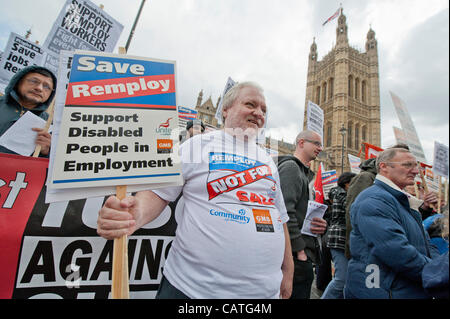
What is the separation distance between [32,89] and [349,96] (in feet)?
145

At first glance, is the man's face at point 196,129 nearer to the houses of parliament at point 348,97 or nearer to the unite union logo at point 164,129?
the unite union logo at point 164,129

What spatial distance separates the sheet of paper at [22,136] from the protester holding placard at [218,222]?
4.51 ft

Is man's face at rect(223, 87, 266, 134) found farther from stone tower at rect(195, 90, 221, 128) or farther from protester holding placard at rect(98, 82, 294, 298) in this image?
stone tower at rect(195, 90, 221, 128)

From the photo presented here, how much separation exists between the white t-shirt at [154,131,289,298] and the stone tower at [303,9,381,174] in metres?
37.7

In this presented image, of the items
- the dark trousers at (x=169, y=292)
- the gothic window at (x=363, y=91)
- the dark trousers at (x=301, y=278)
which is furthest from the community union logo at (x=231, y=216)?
the gothic window at (x=363, y=91)

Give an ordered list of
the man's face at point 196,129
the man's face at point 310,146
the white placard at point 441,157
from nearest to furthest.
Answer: the white placard at point 441,157 → the man's face at point 310,146 → the man's face at point 196,129

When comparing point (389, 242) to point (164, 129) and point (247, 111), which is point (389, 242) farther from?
point (164, 129)

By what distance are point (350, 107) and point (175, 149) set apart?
4381 centimetres

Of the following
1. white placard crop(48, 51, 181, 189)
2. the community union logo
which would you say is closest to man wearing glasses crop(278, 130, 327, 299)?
the community union logo

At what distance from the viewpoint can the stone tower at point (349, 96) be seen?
120ft

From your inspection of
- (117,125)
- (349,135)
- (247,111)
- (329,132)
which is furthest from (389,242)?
(349,135)

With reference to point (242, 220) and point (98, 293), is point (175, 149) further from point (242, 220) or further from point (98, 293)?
point (98, 293)

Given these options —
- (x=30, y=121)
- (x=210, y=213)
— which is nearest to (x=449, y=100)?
(x=210, y=213)

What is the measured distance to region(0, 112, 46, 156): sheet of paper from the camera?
5.90 ft
